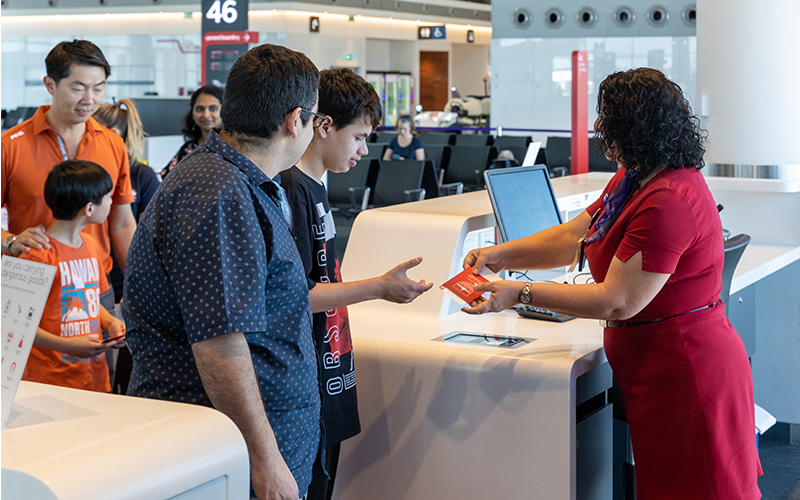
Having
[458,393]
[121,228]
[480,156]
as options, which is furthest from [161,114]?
[458,393]

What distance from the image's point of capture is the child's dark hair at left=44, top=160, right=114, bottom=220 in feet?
7.60

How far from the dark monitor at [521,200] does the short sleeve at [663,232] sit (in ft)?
2.47

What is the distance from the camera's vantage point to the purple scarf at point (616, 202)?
185 cm

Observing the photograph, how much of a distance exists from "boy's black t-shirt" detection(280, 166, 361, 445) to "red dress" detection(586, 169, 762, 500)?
2.05 ft

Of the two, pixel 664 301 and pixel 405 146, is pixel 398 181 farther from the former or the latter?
pixel 664 301

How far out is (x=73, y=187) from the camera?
7.59 feet

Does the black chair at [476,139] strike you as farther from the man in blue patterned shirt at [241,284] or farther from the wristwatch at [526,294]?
the man in blue patterned shirt at [241,284]

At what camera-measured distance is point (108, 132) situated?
275 centimetres

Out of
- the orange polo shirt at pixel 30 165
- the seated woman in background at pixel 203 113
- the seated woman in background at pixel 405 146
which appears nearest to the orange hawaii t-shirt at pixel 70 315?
the orange polo shirt at pixel 30 165

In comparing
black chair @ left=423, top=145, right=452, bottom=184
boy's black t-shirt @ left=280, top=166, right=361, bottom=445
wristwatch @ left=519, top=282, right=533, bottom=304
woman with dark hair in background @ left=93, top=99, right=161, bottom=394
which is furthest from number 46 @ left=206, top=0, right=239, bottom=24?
wristwatch @ left=519, top=282, right=533, bottom=304

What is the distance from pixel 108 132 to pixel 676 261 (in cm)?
195

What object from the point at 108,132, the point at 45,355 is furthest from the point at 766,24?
the point at 45,355

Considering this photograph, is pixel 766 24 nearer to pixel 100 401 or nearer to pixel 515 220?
pixel 515 220

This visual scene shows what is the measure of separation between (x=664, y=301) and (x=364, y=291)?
2.17ft
